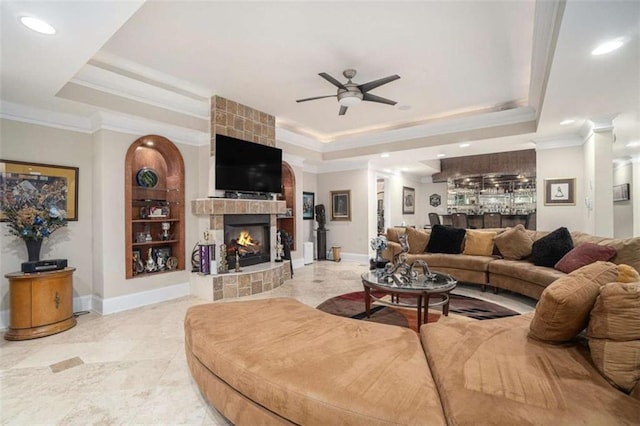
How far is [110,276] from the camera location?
153 inches

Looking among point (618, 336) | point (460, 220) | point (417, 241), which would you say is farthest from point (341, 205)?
point (618, 336)

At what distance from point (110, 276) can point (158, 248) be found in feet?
2.69

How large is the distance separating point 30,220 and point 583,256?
6.13 meters

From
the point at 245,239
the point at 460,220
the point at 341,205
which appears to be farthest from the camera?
the point at 460,220

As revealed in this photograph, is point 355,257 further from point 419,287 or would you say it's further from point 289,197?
point 419,287

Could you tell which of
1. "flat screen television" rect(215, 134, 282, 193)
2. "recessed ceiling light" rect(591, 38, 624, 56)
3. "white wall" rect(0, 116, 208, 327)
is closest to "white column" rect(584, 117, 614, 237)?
"recessed ceiling light" rect(591, 38, 624, 56)

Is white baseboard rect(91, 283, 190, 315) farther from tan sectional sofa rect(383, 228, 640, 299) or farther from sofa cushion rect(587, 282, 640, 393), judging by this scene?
sofa cushion rect(587, 282, 640, 393)

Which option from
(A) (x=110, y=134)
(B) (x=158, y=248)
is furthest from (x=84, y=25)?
(B) (x=158, y=248)

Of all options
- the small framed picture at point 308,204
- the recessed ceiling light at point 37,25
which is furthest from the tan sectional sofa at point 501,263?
the recessed ceiling light at point 37,25

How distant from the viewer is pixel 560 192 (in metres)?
5.32

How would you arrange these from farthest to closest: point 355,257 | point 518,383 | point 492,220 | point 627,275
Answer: point 492,220 < point 355,257 < point 627,275 < point 518,383

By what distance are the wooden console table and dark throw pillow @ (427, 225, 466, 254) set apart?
5.14m

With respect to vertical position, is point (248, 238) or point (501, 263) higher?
point (248, 238)

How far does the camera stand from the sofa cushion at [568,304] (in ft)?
4.92
